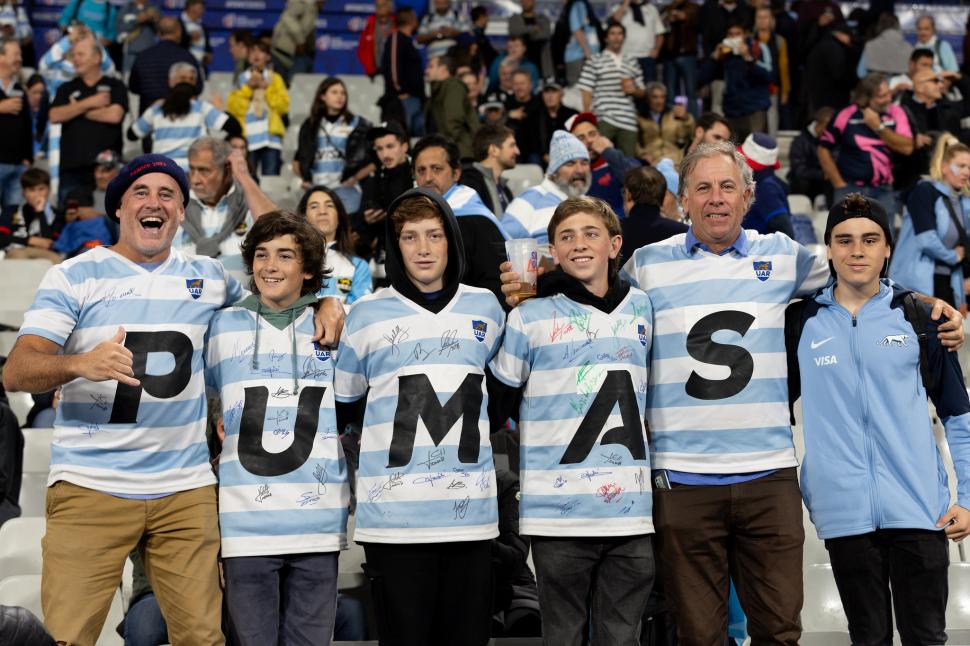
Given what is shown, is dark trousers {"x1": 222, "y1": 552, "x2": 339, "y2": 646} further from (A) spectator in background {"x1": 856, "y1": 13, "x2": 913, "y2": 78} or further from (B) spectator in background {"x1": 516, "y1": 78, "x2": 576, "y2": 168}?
(A) spectator in background {"x1": 856, "y1": 13, "x2": 913, "y2": 78}

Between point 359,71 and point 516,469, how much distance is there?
969cm

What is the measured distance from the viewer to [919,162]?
29.5 feet

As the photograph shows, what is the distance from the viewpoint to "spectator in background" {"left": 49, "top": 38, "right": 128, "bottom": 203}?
8945mm

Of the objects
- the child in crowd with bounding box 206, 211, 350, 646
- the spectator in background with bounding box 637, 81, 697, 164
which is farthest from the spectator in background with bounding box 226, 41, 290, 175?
the child in crowd with bounding box 206, 211, 350, 646

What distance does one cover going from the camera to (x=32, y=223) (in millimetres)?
8766

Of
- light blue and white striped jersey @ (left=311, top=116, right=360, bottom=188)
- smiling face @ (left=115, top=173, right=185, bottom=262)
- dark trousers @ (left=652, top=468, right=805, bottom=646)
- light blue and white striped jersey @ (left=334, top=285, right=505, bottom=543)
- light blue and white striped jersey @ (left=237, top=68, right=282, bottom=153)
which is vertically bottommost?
dark trousers @ (left=652, top=468, right=805, bottom=646)

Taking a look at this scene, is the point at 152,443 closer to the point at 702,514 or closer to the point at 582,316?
the point at 582,316

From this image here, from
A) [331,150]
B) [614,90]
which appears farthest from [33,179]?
[614,90]

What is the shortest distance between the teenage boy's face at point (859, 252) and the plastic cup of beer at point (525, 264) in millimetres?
930

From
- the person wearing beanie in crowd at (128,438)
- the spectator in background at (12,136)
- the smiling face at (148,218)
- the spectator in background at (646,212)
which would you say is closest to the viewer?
the person wearing beanie in crowd at (128,438)

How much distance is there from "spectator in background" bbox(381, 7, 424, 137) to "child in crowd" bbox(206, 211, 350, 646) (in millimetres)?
6822

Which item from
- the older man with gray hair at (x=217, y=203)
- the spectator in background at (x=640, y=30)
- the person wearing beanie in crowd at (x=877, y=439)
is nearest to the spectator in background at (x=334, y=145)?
the older man with gray hair at (x=217, y=203)

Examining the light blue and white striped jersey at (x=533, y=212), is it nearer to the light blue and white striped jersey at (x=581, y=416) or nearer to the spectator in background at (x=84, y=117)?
the light blue and white striped jersey at (x=581, y=416)

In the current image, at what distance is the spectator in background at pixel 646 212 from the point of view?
579 cm
